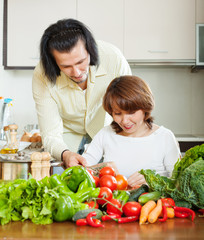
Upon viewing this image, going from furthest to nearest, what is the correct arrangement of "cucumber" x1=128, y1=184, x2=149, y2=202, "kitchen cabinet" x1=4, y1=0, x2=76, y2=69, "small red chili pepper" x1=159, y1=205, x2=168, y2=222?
"kitchen cabinet" x1=4, y1=0, x2=76, y2=69 < "cucumber" x1=128, y1=184, x2=149, y2=202 < "small red chili pepper" x1=159, y1=205, x2=168, y2=222

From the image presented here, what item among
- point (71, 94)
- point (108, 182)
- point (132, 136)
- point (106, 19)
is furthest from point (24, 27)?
point (108, 182)

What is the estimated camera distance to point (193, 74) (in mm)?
3627

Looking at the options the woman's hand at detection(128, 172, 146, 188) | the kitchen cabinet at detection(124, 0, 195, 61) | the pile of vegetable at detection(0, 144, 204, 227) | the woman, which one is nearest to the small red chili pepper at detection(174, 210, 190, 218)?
the pile of vegetable at detection(0, 144, 204, 227)

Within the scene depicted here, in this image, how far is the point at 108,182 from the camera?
105 cm

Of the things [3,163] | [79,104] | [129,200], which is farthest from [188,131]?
[129,200]

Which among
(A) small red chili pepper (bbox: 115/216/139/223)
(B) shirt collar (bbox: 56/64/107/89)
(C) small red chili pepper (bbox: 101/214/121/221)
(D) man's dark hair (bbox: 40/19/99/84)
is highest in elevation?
(D) man's dark hair (bbox: 40/19/99/84)

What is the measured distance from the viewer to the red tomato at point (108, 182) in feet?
3.43

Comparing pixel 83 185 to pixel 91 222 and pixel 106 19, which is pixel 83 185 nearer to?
pixel 91 222

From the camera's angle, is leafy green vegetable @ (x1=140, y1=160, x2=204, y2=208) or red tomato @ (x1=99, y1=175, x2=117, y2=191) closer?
leafy green vegetable @ (x1=140, y1=160, x2=204, y2=208)

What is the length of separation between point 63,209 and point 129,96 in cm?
89

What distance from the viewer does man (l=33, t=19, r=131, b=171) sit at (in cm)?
184

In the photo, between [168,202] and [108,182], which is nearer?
[168,202]

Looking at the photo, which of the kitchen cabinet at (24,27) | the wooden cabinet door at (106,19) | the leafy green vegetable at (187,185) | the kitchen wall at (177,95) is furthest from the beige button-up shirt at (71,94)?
the kitchen wall at (177,95)

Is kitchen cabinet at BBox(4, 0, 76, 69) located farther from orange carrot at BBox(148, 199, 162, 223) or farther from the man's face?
orange carrot at BBox(148, 199, 162, 223)
